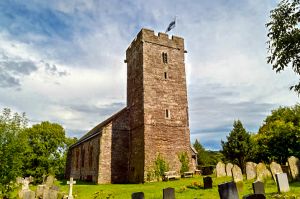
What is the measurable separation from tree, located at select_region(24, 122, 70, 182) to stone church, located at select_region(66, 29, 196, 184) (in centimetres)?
1405

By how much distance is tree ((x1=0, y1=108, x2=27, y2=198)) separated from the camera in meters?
14.1

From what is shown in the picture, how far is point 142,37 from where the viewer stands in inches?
1056

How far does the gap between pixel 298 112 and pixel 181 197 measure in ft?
108

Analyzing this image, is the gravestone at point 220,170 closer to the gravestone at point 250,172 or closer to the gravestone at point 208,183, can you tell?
the gravestone at point 250,172

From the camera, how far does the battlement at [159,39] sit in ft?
88.8

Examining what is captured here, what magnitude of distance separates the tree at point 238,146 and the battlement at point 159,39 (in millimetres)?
13258

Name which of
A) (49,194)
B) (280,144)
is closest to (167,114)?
(49,194)

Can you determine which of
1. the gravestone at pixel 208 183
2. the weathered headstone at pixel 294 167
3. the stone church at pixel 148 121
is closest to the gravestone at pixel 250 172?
the weathered headstone at pixel 294 167

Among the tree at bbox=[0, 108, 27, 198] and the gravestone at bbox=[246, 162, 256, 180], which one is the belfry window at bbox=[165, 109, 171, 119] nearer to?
the gravestone at bbox=[246, 162, 256, 180]

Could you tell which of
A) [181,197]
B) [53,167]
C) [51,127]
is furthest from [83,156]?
[181,197]

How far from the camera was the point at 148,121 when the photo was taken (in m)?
24.6

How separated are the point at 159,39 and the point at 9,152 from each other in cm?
1843

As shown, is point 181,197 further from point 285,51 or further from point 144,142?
point 144,142

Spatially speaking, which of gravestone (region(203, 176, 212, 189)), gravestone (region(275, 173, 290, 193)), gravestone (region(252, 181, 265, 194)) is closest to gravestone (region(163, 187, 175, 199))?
gravestone (region(252, 181, 265, 194))
